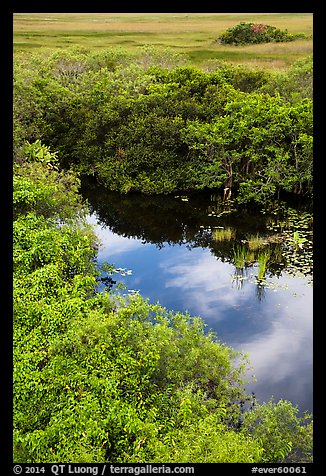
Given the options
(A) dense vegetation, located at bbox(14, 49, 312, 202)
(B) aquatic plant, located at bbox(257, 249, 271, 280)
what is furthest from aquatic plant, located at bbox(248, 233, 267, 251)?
(A) dense vegetation, located at bbox(14, 49, 312, 202)

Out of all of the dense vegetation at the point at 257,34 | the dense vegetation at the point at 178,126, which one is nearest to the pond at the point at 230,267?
the dense vegetation at the point at 178,126

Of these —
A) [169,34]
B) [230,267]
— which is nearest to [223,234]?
[230,267]

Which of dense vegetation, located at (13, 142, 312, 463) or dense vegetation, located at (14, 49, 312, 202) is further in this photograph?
dense vegetation, located at (14, 49, 312, 202)

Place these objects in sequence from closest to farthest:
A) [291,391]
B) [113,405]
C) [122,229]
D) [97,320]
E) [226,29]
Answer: [113,405] → [97,320] → [291,391] → [122,229] → [226,29]

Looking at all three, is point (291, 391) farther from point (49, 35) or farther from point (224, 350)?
point (49, 35)

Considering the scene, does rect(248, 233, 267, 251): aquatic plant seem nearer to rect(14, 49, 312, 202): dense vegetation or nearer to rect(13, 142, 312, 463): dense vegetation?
rect(14, 49, 312, 202): dense vegetation

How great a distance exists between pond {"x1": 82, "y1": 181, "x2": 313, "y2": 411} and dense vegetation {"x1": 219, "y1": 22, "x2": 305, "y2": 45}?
44.4ft

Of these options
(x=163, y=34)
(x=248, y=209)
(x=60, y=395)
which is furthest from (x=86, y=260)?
(x=163, y=34)

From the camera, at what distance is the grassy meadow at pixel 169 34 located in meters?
31.3

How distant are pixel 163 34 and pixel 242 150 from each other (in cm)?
1696

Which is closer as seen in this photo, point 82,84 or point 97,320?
point 97,320

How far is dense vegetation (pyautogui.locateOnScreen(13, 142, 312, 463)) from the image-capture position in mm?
7855

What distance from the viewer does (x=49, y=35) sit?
3684 cm

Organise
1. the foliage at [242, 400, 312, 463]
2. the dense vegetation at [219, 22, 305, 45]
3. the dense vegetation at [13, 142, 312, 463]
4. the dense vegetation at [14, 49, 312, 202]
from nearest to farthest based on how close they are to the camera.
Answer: the dense vegetation at [13, 142, 312, 463], the foliage at [242, 400, 312, 463], the dense vegetation at [14, 49, 312, 202], the dense vegetation at [219, 22, 305, 45]
